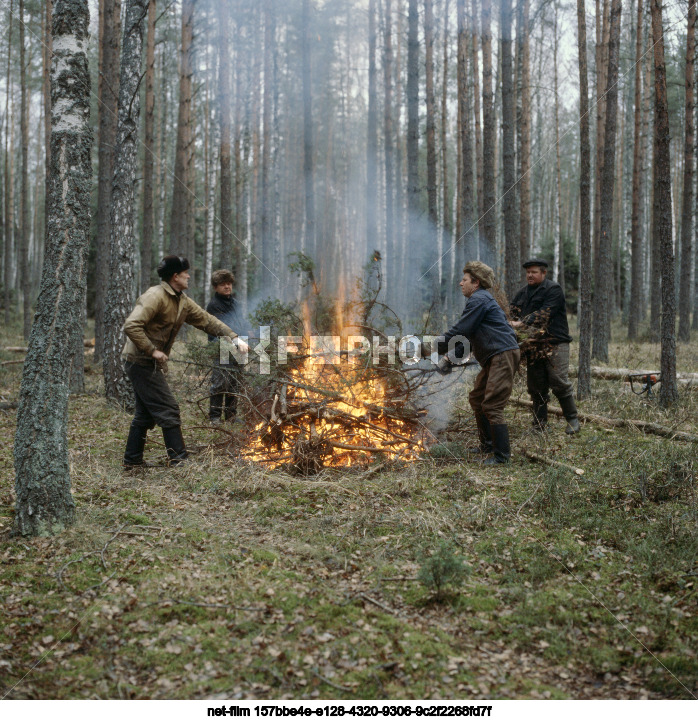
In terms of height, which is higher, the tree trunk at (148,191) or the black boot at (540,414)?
the tree trunk at (148,191)

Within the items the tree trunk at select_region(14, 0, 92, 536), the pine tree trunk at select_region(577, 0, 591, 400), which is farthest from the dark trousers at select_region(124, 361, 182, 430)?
the pine tree trunk at select_region(577, 0, 591, 400)

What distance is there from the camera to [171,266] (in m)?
6.20

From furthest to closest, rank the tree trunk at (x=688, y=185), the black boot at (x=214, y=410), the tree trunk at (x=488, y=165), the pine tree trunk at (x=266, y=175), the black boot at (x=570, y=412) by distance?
the pine tree trunk at (x=266, y=175)
the tree trunk at (x=688, y=185)
the tree trunk at (x=488, y=165)
the black boot at (x=214, y=410)
the black boot at (x=570, y=412)

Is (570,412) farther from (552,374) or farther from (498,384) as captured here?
(498,384)

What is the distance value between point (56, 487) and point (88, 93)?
3159 millimetres

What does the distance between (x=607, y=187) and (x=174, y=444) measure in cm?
985

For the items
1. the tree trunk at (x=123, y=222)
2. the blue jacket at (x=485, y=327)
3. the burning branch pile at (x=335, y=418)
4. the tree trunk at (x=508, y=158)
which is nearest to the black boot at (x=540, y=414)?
the blue jacket at (x=485, y=327)

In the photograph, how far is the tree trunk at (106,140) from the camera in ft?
38.1

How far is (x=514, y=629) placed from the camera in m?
3.49

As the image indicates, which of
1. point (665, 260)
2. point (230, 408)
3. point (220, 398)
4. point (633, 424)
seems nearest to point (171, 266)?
point (230, 408)

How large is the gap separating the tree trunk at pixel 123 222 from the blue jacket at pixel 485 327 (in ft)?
16.9

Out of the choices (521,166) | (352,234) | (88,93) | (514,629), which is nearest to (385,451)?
(514,629)

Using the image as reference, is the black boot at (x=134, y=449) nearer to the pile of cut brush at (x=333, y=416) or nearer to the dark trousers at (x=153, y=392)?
the dark trousers at (x=153, y=392)
